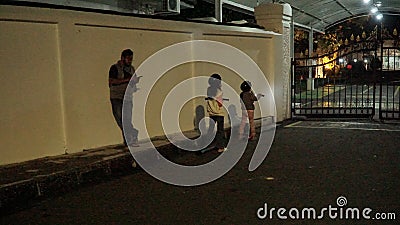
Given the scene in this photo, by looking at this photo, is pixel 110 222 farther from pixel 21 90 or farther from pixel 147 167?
pixel 21 90

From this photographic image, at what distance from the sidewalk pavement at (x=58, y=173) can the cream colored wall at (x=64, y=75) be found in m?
0.32

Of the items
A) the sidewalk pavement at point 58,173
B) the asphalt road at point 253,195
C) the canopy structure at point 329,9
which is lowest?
the asphalt road at point 253,195

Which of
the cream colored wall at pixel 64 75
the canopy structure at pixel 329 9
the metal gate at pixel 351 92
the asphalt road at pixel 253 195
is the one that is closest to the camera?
the asphalt road at pixel 253 195

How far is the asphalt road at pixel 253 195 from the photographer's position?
198 inches

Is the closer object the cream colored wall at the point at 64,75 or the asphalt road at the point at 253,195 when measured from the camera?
the asphalt road at the point at 253,195

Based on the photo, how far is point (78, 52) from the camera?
7.52 meters

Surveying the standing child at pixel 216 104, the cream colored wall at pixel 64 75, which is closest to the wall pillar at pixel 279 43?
the cream colored wall at pixel 64 75

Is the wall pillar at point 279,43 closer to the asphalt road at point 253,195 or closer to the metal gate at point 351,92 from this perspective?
the metal gate at point 351,92

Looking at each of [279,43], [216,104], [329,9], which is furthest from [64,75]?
[329,9]

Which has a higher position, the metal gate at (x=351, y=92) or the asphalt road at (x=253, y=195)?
the metal gate at (x=351, y=92)

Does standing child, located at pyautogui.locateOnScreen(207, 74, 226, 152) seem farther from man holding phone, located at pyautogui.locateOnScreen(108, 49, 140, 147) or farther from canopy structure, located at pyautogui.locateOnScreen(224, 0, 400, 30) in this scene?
canopy structure, located at pyautogui.locateOnScreen(224, 0, 400, 30)

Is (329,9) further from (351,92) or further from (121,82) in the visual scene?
(121,82)

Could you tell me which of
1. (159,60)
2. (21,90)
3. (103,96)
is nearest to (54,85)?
(21,90)

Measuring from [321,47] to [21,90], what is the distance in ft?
103
